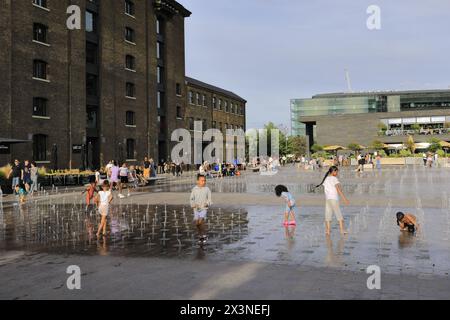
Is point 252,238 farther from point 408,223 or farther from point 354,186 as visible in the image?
point 354,186

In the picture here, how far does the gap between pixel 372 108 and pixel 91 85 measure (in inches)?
3358

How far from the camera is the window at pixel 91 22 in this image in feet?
127

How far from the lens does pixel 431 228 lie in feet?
35.2

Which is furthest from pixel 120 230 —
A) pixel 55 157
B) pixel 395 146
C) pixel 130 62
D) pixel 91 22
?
pixel 395 146

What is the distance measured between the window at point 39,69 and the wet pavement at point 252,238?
63.6 ft

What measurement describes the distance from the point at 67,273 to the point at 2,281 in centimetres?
90

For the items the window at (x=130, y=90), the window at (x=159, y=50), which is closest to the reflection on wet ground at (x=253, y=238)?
the window at (x=130, y=90)

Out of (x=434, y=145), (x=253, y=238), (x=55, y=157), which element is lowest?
(x=253, y=238)

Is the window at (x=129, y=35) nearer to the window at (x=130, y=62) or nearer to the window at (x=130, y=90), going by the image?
the window at (x=130, y=62)

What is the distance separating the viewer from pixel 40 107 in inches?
1302

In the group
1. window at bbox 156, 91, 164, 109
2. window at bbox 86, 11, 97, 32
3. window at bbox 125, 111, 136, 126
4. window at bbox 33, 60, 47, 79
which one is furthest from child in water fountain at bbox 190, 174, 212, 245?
window at bbox 156, 91, 164, 109

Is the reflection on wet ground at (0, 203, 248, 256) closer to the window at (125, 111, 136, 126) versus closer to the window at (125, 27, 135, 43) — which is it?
the window at (125, 111, 136, 126)
